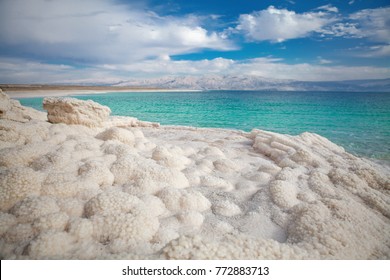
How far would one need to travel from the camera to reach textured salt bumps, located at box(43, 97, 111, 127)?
417 centimetres

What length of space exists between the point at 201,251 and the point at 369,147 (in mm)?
9500

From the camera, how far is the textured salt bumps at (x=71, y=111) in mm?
4168

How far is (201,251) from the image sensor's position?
158 cm

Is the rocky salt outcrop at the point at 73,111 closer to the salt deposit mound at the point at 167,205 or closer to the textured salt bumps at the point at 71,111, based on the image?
the textured salt bumps at the point at 71,111

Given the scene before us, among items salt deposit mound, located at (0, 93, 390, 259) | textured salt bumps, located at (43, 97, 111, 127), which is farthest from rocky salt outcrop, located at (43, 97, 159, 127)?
salt deposit mound, located at (0, 93, 390, 259)

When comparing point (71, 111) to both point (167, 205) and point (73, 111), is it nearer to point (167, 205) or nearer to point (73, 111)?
point (73, 111)

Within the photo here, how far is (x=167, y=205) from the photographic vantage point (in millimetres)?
2432

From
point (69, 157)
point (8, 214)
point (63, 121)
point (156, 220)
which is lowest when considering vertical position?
point (156, 220)

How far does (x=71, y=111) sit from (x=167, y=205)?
289 centimetres

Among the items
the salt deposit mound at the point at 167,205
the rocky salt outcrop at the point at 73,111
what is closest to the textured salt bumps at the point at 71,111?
the rocky salt outcrop at the point at 73,111

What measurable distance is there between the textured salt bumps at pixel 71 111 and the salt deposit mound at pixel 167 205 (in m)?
0.35
